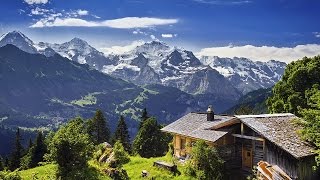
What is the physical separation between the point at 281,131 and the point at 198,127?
1394cm

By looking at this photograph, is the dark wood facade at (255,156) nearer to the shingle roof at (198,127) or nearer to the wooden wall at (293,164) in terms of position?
the wooden wall at (293,164)

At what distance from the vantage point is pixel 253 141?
47.8m

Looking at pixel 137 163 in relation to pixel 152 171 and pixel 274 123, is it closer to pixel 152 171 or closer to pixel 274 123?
pixel 152 171

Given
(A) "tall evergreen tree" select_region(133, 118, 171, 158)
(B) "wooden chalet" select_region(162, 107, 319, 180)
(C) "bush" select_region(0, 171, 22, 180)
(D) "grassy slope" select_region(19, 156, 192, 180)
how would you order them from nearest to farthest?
(C) "bush" select_region(0, 171, 22, 180), (B) "wooden chalet" select_region(162, 107, 319, 180), (D) "grassy slope" select_region(19, 156, 192, 180), (A) "tall evergreen tree" select_region(133, 118, 171, 158)

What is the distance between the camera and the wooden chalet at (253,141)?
41.8 m

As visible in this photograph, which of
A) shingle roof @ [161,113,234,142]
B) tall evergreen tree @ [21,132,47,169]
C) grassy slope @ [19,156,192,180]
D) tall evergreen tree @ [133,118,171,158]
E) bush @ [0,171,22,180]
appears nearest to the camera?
bush @ [0,171,22,180]

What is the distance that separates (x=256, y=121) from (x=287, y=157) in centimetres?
671

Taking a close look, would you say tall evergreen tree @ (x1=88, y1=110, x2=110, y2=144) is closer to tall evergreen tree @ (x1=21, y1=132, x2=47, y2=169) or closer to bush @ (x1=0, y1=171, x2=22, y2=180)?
tall evergreen tree @ (x1=21, y1=132, x2=47, y2=169)

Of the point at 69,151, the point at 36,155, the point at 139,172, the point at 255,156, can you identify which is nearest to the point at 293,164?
the point at 255,156

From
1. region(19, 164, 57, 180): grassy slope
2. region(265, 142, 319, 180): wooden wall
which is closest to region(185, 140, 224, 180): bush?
region(265, 142, 319, 180): wooden wall

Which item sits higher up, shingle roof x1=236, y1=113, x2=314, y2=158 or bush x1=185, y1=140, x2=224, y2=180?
shingle roof x1=236, y1=113, x2=314, y2=158

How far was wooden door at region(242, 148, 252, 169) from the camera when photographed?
160ft

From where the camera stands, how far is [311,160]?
42156 mm

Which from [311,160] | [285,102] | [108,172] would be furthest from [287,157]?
[285,102]
